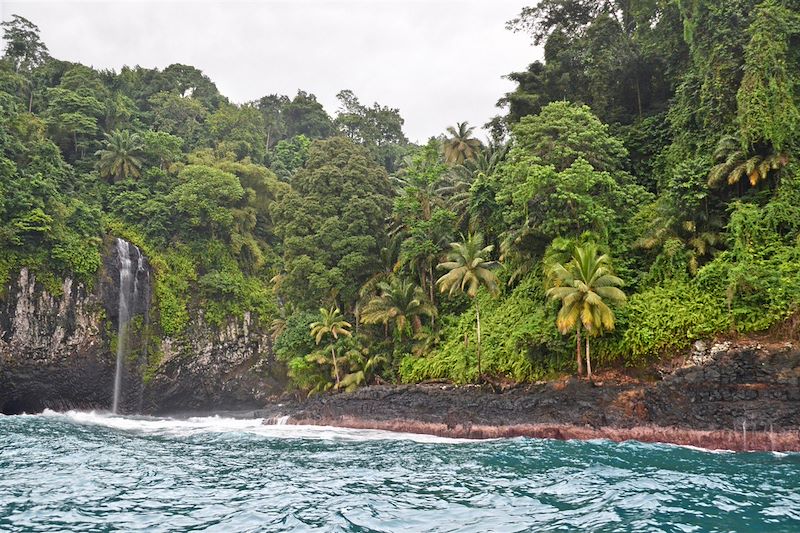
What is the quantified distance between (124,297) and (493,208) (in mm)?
24978

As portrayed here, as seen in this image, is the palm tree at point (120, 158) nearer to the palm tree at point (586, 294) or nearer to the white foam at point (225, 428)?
the white foam at point (225, 428)

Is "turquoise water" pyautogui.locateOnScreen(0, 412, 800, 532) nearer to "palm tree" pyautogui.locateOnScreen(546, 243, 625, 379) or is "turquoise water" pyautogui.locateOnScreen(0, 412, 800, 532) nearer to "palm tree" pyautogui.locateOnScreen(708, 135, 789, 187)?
"palm tree" pyautogui.locateOnScreen(546, 243, 625, 379)

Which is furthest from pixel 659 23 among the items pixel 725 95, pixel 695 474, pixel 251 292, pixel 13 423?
pixel 13 423

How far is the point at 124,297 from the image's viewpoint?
37969 millimetres

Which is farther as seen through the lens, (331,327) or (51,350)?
(51,350)

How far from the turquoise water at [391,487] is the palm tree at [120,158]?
26165mm

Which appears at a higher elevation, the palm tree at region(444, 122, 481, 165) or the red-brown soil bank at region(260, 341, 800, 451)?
the palm tree at region(444, 122, 481, 165)

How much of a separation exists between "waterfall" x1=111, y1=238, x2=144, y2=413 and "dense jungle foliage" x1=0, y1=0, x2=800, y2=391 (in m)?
1.58

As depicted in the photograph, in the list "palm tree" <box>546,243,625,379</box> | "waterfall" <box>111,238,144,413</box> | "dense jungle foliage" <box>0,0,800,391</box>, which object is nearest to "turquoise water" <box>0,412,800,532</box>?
"palm tree" <box>546,243,625,379</box>

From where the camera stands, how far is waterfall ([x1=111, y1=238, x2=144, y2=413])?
3675 centimetres

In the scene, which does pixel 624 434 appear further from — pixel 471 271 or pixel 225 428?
pixel 225 428

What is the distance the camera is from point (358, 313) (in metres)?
33.7

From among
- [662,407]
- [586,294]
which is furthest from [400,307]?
[662,407]

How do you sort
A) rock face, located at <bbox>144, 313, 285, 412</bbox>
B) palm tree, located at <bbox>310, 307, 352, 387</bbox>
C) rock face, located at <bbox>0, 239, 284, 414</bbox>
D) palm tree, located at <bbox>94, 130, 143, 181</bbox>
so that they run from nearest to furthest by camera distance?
palm tree, located at <bbox>310, 307, 352, 387</bbox>
rock face, located at <bbox>0, 239, 284, 414</bbox>
rock face, located at <bbox>144, 313, 285, 412</bbox>
palm tree, located at <bbox>94, 130, 143, 181</bbox>
